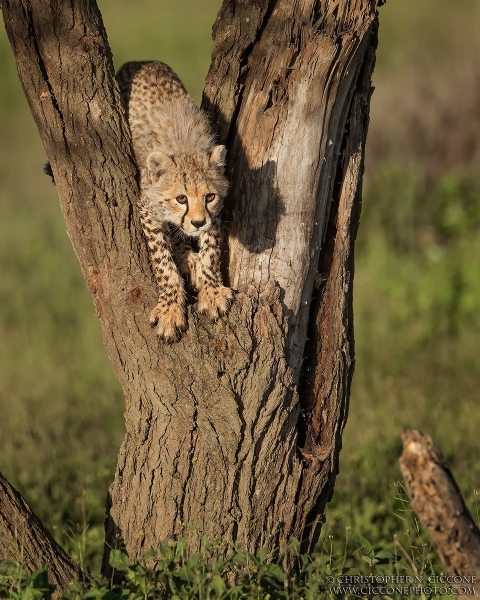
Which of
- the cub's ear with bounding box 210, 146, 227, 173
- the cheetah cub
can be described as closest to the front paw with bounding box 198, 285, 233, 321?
the cheetah cub

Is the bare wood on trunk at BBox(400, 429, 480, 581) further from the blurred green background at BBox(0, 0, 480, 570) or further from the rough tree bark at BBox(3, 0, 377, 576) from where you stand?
the blurred green background at BBox(0, 0, 480, 570)

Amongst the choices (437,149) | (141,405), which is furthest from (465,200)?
(141,405)

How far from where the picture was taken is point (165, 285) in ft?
12.7

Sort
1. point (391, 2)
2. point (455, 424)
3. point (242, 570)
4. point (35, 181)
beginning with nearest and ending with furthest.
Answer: point (242, 570), point (455, 424), point (35, 181), point (391, 2)

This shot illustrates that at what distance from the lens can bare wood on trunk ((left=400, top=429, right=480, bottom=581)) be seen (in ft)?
9.47

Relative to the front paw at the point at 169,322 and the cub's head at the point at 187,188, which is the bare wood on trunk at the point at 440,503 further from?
the cub's head at the point at 187,188

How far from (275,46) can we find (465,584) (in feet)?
7.60

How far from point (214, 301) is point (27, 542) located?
1287 mm

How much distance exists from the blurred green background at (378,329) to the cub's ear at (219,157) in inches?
77.5

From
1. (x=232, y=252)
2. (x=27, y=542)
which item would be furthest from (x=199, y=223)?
(x=27, y=542)

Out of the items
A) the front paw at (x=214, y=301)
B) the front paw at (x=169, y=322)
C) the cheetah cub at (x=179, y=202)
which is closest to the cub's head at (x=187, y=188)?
the cheetah cub at (x=179, y=202)

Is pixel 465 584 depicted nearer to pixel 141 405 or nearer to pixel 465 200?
pixel 141 405

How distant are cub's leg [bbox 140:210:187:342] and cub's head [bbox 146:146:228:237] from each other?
10cm

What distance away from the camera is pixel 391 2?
20.1 metres
